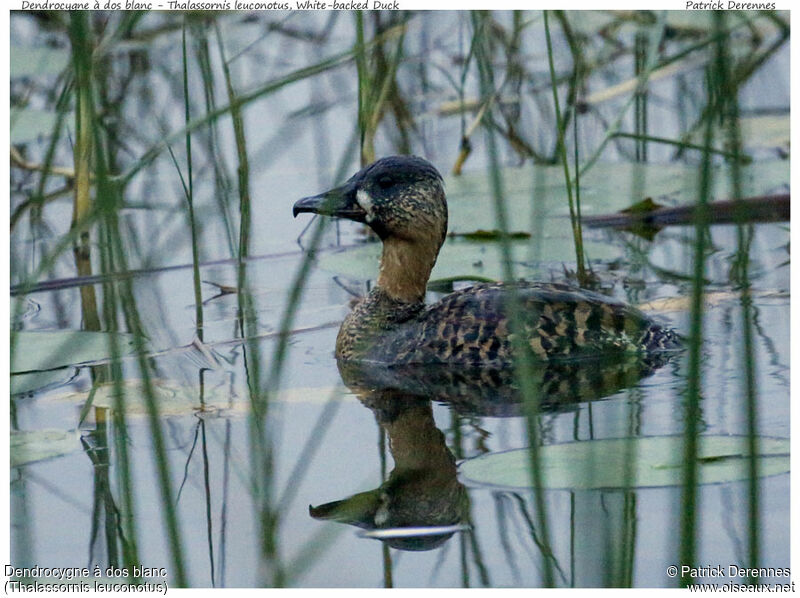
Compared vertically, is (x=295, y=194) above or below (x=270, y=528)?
above

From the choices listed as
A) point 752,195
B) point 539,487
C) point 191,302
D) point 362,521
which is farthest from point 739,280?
point 539,487

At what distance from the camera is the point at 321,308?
6.97 metres

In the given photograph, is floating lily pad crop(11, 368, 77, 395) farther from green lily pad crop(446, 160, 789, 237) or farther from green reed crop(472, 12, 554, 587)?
green reed crop(472, 12, 554, 587)

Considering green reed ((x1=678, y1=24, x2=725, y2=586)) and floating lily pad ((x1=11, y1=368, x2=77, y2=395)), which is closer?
green reed ((x1=678, y1=24, x2=725, y2=586))

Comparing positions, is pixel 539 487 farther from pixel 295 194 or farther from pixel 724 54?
pixel 295 194

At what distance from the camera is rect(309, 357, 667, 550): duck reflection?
412 centimetres

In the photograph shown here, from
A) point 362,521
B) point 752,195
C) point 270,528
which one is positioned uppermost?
point 752,195

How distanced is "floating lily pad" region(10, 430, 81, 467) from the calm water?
0.04m

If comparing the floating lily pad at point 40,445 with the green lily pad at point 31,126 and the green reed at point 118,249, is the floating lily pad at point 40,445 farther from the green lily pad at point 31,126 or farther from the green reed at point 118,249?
the green lily pad at point 31,126

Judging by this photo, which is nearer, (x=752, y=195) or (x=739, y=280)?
(x=739, y=280)

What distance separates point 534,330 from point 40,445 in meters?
2.31

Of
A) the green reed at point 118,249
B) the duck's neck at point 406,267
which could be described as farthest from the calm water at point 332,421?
the duck's neck at point 406,267

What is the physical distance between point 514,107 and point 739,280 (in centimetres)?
363

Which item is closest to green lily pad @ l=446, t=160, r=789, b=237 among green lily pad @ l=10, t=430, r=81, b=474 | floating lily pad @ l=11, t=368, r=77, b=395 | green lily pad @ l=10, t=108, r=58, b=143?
floating lily pad @ l=11, t=368, r=77, b=395
